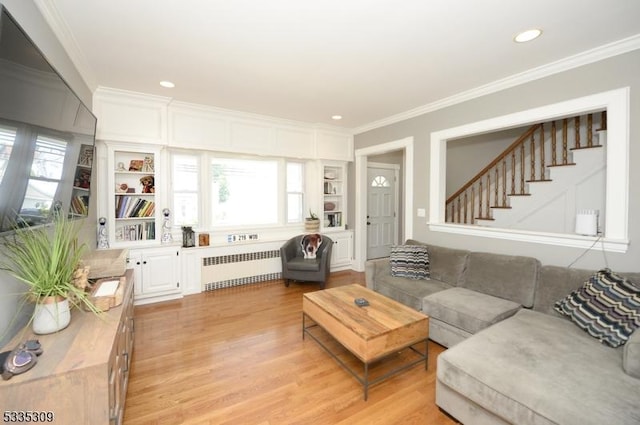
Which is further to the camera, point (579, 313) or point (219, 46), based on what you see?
point (219, 46)

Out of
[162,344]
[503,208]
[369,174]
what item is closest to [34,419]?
[162,344]

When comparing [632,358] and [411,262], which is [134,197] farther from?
[632,358]

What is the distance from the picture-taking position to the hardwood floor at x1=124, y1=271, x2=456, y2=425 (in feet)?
5.83

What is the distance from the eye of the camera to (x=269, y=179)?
4758 mm

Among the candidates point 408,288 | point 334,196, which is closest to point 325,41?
point 408,288

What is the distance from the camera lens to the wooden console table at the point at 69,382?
112 centimetres

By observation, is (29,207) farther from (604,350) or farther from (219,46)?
(604,350)

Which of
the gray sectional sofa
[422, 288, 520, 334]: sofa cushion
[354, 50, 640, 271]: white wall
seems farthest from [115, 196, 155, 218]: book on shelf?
[354, 50, 640, 271]: white wall

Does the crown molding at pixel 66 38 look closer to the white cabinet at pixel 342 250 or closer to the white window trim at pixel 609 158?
the white cabinet at pixel 342 250

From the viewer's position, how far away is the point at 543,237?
8.87 ft

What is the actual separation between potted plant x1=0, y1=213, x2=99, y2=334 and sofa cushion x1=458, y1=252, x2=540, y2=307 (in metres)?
3.13

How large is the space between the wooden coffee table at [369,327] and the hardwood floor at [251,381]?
13 centimetres

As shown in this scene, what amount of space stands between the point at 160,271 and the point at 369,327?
285cm

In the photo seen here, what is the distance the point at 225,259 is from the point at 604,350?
3.96 metres
